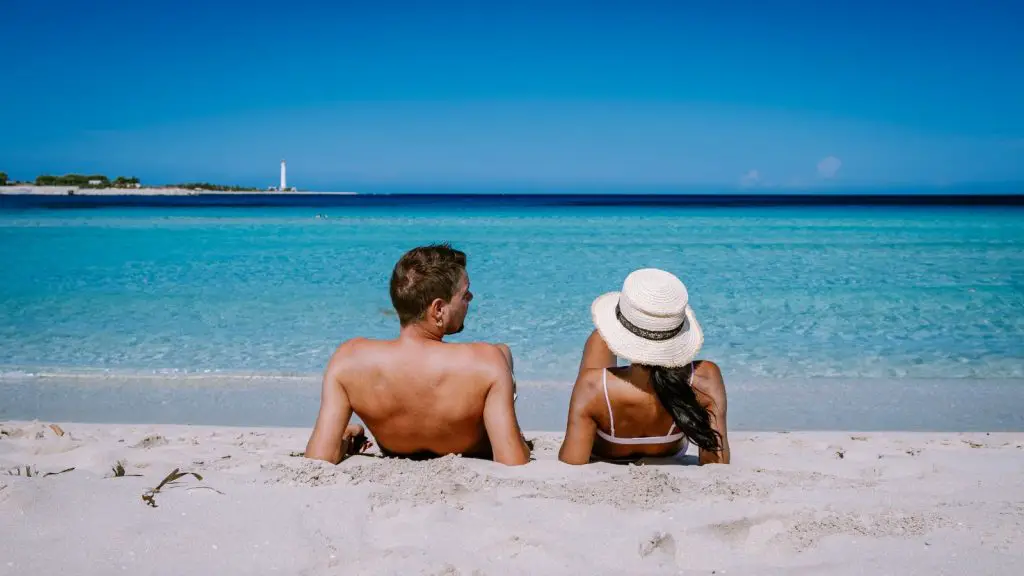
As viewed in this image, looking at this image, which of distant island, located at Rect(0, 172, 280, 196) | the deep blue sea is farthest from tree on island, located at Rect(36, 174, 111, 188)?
the deep blue sea

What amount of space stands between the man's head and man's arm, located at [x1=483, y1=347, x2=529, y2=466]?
31 centimetres

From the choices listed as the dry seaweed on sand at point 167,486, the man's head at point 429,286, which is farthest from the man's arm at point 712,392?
the dry seaweed on sand at point 167,486

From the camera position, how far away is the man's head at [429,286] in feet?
11.1

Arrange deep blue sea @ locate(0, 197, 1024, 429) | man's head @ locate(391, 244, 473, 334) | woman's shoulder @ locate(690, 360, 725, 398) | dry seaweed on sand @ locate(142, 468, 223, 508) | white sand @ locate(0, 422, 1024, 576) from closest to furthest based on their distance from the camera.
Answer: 1. white sand @ locate(0, 422, 1024, 576)
2. dry seaweed on sand @ locate(142, 468, 223, 508)
3. man's head @ locate(391, 244, 473, 334)
4. woman's shoulder @ locate(690, 360, 725, 398)
5. deep blue sea @ locate(0, 197, 1024, 429)

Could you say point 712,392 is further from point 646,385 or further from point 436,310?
point 436,310

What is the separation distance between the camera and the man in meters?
3.40

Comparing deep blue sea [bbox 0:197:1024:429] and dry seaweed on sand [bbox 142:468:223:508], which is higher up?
dry seaweed on sand [bbox 142:468:223:508]

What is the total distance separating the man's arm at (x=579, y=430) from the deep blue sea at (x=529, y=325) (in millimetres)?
1788

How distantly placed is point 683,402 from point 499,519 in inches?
43.8

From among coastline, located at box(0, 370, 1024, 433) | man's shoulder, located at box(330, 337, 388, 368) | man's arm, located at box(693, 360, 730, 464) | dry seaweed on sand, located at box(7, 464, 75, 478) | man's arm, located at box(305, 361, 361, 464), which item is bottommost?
coastline, located at box(0, 370, 1024, 433)

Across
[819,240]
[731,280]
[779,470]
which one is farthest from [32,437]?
[819,240]

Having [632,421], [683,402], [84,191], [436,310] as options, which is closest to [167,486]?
[436,310]

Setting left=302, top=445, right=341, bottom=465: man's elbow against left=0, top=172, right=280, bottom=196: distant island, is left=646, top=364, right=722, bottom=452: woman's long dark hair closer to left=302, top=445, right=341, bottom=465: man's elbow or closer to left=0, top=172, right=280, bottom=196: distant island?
left=302, top=445, right=341, bottom=465: man's elbow

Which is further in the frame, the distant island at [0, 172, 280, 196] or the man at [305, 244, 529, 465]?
the distant island at [0, 172, 280, 196]
